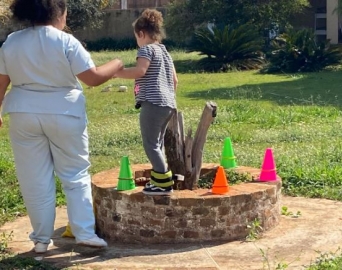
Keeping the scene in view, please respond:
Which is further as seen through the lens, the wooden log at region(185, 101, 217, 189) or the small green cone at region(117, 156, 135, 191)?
the wooden log at region(185, 101, 217, 189)

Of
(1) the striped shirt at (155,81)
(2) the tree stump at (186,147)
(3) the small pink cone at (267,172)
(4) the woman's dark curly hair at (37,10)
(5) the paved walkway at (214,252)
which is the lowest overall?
(5) the paved walkway at (214,252)

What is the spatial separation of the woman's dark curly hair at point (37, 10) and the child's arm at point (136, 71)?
0.60 metres

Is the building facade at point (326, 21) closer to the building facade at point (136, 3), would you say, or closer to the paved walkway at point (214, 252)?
the building facade at point (136, 3)

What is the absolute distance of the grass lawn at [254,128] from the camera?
26.5 ft

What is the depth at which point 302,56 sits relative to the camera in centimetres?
2206

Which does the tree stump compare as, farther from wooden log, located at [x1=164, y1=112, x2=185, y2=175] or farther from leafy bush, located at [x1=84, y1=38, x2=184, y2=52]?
leafy bush, located at [x1=84, y1=38, x2=184, y2=52]

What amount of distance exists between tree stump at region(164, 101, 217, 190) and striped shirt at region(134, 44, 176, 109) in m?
0.42

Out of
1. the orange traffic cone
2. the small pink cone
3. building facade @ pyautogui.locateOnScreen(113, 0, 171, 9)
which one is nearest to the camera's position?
the orange traffic cone

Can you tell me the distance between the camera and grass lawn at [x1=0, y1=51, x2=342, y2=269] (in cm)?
806

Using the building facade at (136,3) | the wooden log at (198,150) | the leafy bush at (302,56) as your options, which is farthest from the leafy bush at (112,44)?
the wooden log at (198,150)

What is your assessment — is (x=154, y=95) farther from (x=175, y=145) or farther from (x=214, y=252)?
(x=214, y=252)

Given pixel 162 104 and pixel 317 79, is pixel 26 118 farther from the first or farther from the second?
pixel 317 79

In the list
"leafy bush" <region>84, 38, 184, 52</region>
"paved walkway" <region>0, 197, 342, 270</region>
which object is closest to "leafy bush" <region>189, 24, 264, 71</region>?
"leafy bush" <region>84, 38, 184, 52</region>

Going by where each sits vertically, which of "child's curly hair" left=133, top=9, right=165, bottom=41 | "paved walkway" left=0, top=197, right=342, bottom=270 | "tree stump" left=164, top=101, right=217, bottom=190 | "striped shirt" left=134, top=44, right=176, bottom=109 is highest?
"child's curly hair" left=133, top=9, right=165, bottom=41
